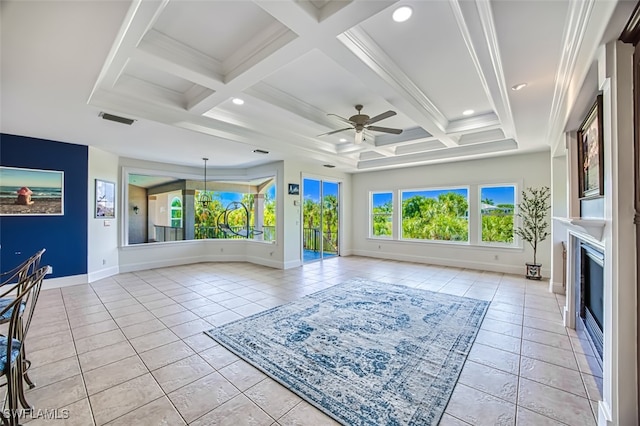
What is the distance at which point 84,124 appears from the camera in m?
4.10

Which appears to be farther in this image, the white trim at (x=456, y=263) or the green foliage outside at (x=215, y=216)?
the green foliage outside at (x=215, y=216)

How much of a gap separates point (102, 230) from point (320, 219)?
206 inches

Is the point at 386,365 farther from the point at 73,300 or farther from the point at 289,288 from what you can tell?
the point at 73,300

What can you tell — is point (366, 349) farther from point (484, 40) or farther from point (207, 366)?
point (484, 40)

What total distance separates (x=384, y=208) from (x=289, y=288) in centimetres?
454

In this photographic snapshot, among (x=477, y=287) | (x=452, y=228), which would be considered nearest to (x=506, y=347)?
(x=477, y=287)

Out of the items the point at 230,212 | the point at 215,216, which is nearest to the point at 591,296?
the point at 230,212

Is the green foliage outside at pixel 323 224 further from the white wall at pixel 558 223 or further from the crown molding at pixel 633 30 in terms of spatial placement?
the crown molding at pixel 633 30

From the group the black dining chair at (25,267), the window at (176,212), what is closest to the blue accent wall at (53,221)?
the window at (176,212)

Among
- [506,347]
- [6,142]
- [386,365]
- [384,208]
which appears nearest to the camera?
[386,365]

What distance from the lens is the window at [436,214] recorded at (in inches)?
274

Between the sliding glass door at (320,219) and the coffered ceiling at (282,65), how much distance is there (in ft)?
10.1

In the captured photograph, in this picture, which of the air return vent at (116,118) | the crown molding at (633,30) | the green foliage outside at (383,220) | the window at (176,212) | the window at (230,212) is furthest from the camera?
the green foliage outside at (383,220)

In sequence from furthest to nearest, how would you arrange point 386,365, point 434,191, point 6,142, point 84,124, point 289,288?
point 434,191 < point 289,288 < point 6,142 < point 84,124 < point 386,365
